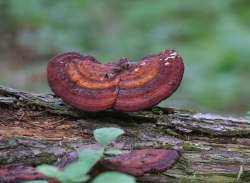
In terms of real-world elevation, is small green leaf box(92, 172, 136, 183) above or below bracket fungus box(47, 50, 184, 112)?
below

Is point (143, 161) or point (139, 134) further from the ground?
point (139, 134)

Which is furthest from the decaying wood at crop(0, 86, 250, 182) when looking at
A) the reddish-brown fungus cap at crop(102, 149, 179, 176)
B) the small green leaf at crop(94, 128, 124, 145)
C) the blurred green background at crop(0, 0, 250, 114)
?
the blurred green background at crop(0, 0, 250, 114)

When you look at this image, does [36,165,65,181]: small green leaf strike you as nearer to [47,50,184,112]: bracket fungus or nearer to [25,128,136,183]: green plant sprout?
[25,128,136,183]: green plant sprout

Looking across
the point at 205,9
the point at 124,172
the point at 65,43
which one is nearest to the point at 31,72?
the point at 65,43

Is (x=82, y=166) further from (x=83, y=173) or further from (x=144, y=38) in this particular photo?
(x=144, y=38)

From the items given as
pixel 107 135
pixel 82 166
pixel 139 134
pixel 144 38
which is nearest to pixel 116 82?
pixel 139 134

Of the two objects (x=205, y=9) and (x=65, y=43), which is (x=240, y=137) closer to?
(x=65, y=43)
